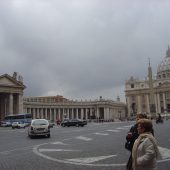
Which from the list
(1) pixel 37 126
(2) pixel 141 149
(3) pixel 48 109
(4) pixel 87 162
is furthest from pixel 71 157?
(3) pixel 48 109

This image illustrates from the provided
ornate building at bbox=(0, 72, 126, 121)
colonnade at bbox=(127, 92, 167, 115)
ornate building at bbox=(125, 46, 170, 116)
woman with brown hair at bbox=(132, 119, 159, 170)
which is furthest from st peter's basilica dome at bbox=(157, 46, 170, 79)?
woman with brown hair at bbox=(132, 119, 159, 170)

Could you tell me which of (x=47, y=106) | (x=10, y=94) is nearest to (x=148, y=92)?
(x=47, y=106)

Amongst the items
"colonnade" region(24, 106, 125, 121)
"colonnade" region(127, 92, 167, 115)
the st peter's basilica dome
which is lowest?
"colonnade" region(24, 106, 125, 121)

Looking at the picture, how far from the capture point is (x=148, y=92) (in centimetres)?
15762

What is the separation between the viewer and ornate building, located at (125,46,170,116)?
154375mm

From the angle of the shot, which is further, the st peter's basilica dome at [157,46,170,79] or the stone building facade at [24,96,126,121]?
the st peter's basilica dome at [157,46,170,79]

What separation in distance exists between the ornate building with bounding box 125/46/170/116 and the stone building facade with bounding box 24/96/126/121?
10996mm

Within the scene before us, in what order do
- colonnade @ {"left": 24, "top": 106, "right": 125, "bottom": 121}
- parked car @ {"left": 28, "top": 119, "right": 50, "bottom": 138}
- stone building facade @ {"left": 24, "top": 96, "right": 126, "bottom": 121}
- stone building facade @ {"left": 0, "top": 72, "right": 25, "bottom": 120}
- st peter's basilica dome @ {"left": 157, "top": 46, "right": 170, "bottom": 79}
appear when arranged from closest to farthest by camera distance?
parked car @ {"left": 28, "top": 119, "right": 50, "bottom": 138}
stone building facade @ {"left": 0, "top": 72, "right": 25, "bottom": 120}
stone building facade @ {"left": 24, "top": 96, "right": 126, "bottom": 121}
colonnade @ {"left": 24, "top": 106, "right": 125, "bottom": 121}
st peter's basilica dome @ {"left": 157, "top": 46, "right": 170, "bottom": 79}

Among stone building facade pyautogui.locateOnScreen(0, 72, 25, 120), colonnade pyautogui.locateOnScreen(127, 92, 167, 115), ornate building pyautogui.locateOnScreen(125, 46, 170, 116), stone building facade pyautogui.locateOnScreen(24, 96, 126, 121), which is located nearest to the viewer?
stone building facade pyautogui.locateOnScreen(0, 72, 25, 120)

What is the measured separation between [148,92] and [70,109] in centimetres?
3981

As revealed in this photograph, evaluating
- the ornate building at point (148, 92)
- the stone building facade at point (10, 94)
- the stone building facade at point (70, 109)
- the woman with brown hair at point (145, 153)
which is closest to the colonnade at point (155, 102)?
the ornate building at point (148, 92)

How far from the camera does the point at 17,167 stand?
11.6 metres

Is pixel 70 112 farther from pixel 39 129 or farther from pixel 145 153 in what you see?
pixel 145 153

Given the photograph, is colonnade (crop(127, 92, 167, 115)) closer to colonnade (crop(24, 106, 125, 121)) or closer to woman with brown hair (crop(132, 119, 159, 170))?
colonnade (crop(24, 106, 125, 121))
